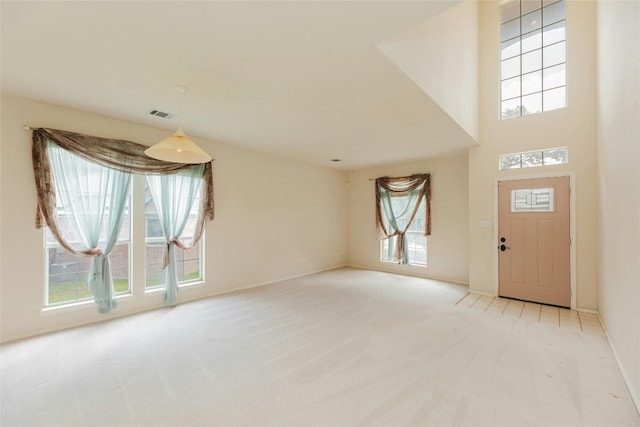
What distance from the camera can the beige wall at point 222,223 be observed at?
9.48 feet

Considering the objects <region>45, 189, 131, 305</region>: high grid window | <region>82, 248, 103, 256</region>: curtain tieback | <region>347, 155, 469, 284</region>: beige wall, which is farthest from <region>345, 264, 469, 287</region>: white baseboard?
<region>82, 248, 103, 256</region>: curtain tieback

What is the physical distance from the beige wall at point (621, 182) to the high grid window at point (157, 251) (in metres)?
5.00

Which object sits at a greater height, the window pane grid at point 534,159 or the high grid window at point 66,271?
the window pane grid at point 534,159

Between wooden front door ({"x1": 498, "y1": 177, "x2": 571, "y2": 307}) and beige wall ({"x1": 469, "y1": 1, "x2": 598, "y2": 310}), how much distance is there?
129mm

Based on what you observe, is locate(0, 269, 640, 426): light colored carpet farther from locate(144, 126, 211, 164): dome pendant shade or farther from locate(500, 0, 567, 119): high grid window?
locate(500, 0, 567, 119): high grid window

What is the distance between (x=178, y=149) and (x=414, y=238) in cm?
509

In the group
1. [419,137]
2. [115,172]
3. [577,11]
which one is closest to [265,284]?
[115,172]

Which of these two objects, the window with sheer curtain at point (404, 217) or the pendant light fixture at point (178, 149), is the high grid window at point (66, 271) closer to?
the pendant light fixture at point (178, 149)

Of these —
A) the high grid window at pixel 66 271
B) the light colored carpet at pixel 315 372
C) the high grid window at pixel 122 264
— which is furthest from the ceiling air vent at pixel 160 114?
the light colored carpet at pixel 315 372

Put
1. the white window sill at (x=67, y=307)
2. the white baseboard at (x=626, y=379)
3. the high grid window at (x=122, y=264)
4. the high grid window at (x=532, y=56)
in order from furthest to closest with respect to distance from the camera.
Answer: the high grid window at (x=532, y=56), the high grid window at (x=122, y=264), the white window sill at (x=67, y=307), the white baseboard at (x=626, y=379)

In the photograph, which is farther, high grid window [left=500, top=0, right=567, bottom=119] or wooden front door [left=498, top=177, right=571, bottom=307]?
high grid window [left=500, top=0, right=567, bottom=119]

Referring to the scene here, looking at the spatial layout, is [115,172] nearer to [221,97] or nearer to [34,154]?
[34,154]

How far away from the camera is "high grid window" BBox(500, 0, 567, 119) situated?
4133mm

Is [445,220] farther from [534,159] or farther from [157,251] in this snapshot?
[157,251]
